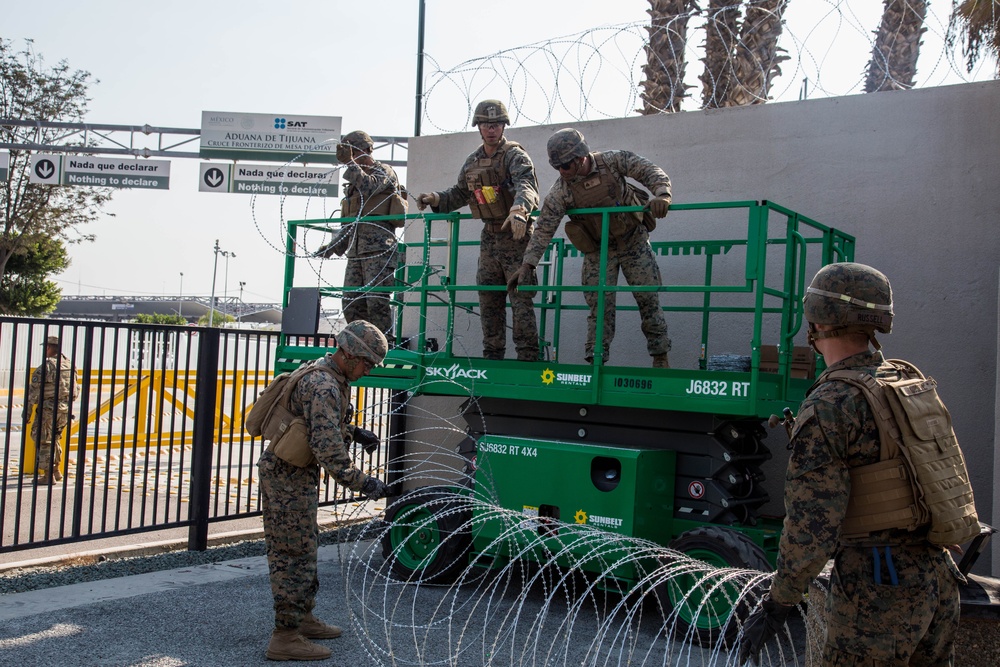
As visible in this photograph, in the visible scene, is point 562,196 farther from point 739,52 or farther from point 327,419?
point 739,52

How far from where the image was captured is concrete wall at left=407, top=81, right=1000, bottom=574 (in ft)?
21.9

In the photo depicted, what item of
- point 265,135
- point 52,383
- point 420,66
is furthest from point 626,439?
point 265,135

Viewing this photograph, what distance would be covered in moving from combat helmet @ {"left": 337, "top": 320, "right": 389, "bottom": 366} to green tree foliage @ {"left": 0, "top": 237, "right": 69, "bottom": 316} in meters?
26.5

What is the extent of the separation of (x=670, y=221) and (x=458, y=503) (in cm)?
318

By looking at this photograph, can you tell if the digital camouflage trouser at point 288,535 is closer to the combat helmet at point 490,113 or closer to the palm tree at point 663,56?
the combat helmet at point 490,113

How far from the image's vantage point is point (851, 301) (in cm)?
298

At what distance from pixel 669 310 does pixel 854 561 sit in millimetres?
4538

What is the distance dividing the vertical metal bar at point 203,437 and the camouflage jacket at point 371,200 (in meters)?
0.83

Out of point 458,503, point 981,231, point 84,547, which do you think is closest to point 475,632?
point 458,503

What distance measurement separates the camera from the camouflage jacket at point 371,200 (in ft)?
26.0

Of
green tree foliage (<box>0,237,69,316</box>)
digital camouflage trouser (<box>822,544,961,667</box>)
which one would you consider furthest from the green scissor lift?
green tree foliage (<box>0,237,69,316</box>)

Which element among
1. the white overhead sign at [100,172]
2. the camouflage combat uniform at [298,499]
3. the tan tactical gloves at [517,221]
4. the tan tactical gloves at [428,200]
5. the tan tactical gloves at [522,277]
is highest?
the white overhead sign at [100,172]

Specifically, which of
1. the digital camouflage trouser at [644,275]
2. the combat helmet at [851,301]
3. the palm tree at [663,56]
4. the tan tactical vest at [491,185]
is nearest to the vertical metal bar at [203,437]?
the tan tactical vest at [491,185]

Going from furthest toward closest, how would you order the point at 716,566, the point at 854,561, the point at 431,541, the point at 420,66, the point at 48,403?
the point at 420,66 → the point at 48,403 → the point at 431,541 → the point at 716,566 → the point at 854,561
